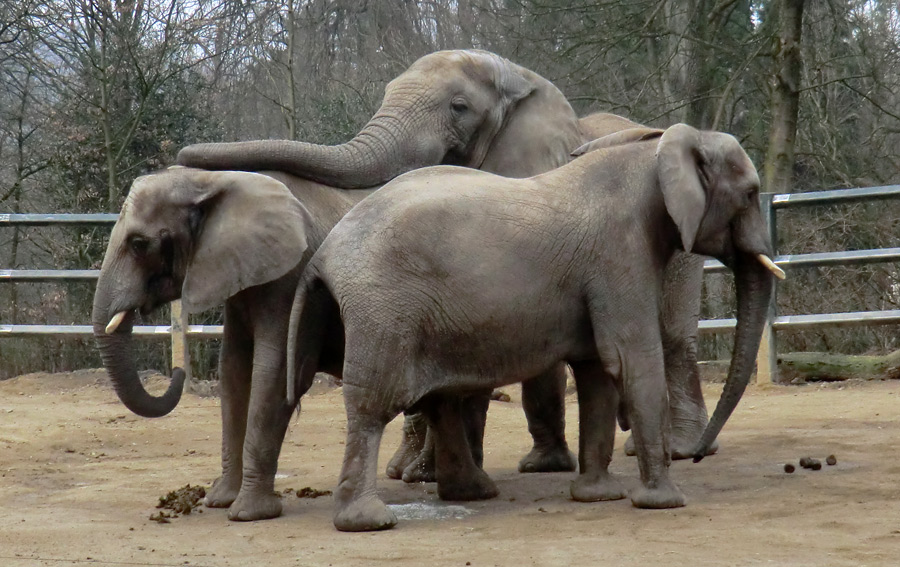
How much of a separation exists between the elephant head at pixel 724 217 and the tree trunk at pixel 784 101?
29.7 feet

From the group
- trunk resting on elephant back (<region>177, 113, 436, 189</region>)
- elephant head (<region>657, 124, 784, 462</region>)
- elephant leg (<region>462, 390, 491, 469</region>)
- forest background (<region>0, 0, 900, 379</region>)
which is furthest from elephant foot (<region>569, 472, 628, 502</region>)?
forest background (<region>0, 0, 900, 379</region>)

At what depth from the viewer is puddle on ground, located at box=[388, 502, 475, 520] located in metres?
5.93

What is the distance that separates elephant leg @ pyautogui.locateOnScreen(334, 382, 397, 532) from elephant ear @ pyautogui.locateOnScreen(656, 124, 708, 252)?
152 centimetres

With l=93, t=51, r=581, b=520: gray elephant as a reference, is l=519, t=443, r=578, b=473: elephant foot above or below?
below

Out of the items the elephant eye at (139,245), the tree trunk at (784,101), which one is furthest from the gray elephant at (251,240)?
the tree trunk at (784,101)

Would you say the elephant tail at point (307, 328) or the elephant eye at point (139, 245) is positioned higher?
the elephant eye at point (139, 245)

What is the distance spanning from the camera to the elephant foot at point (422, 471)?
23.9ft

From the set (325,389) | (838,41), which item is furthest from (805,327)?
(838,41)

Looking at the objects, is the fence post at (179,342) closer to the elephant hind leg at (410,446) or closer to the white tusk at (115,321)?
the elephant hind leg at (410,446)

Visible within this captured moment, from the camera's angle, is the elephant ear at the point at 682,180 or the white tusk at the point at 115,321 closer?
the elephant ear at the point at 682,180

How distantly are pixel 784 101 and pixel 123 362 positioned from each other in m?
10.4

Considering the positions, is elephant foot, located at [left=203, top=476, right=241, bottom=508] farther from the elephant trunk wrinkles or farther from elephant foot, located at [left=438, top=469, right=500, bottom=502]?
elephant foot, located at [left=438, top=469, right=500, bottom=502]

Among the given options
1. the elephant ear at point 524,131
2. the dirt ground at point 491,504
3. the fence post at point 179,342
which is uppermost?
the elephant ear at point 524,131

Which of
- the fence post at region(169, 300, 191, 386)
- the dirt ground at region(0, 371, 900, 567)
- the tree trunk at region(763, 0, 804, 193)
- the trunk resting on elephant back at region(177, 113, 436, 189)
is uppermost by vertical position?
the tree trunk at region(763, 0, 804, 193)
